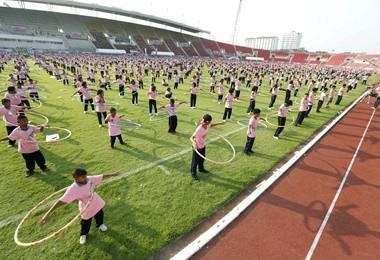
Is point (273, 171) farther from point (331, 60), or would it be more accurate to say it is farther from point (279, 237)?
point (331, 60)

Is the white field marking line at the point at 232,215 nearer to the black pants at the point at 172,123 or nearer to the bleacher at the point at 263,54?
the black pants at the point at 172,123

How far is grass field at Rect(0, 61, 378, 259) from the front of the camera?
204 inches

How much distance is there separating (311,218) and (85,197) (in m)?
5.88

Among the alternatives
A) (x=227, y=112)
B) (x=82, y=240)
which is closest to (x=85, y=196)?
(x=82, y=240)

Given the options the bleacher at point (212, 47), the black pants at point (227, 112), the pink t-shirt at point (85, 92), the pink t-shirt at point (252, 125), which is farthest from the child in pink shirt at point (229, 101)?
the bleacher at point (212, 47)

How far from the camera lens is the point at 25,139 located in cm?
711

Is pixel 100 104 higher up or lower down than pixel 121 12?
lower down

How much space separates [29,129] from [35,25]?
72.0 m

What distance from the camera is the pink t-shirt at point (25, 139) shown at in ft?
22.9

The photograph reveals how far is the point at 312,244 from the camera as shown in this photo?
18.4ft

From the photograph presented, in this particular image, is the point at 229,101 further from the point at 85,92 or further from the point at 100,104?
the point at 85,92

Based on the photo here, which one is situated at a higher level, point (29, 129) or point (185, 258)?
point (29, 129)

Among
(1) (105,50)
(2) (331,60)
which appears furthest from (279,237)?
(2) (331,60)

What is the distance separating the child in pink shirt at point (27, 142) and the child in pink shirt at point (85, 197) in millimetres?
3552
